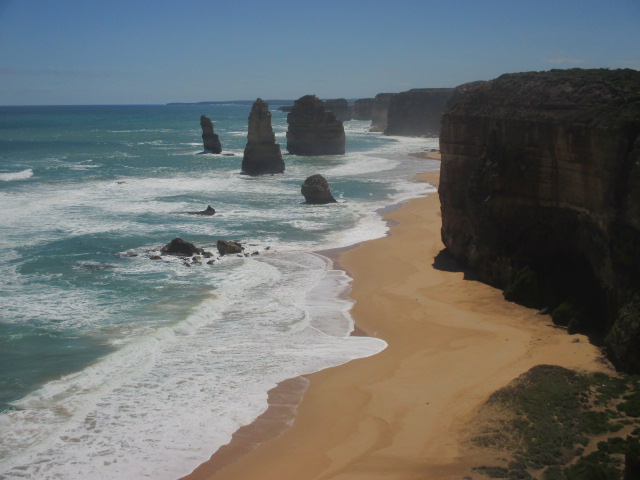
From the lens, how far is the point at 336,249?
30.0 metres

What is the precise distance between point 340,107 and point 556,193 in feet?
468

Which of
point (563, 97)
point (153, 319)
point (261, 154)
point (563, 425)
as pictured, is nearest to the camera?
point (563, 425)

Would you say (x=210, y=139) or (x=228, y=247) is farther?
(x=210, y=139)

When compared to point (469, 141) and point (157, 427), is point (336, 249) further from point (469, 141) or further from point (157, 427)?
point (157, 427)

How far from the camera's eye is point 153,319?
20125 mm

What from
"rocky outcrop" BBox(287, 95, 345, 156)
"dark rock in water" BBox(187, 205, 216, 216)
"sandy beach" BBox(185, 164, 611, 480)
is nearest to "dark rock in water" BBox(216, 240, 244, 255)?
"sandy beach" BBox(185, 164, 611, 480)

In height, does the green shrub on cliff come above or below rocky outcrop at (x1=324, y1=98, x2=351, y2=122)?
below

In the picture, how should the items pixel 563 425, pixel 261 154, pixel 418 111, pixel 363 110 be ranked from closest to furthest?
1. pixel 563 425
2. pixel 261 154
3. pixel 418 111
4. pixel 363 110

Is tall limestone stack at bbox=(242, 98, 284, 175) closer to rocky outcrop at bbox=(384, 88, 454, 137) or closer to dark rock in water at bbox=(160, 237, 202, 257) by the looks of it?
dark rock in water at bbox=(160, 237, 202, 257)

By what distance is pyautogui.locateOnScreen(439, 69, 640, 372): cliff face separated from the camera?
1589 cm

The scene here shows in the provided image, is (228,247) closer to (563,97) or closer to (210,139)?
(563,97)

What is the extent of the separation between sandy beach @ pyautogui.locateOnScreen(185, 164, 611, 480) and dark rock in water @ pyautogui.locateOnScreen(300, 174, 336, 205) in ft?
61.6

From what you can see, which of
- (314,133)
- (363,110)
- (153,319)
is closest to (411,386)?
(153,319)

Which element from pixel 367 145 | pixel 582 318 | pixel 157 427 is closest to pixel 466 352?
pixel 582 318
